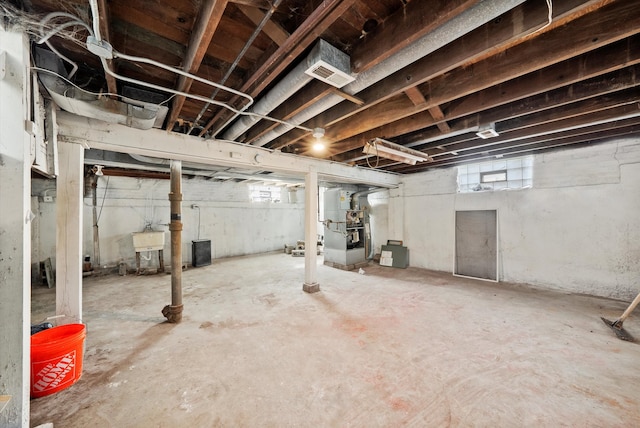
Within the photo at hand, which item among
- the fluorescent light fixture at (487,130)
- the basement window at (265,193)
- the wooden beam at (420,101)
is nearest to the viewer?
the wooden beam at (420,101)

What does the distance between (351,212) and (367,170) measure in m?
1.22

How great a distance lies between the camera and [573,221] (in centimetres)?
385

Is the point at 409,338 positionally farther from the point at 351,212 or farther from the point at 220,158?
the point at 351,212

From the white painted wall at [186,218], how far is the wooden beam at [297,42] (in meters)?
5.46

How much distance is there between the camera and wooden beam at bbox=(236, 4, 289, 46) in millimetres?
1227

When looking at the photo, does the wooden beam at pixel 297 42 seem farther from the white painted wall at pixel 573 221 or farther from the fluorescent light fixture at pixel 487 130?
the white painted wall at pixel 573 221

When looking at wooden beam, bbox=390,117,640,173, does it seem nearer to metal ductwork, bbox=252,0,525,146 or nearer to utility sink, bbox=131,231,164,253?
metal ductwork, bbox=252,0,525,146

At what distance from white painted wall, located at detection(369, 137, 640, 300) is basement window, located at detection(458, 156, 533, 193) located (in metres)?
0.12

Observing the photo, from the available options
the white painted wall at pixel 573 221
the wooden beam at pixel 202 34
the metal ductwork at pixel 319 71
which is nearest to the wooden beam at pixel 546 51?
the metal ductwork at pixel 319 71

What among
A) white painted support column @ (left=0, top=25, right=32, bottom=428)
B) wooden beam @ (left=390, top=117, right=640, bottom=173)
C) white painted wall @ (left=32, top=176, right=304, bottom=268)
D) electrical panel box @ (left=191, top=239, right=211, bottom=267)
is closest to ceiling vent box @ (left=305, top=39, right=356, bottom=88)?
white painted support column @ (left=0, top=25, right=32, bottom=428)

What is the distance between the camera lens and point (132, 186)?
564 cm

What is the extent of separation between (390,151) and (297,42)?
2.21 m

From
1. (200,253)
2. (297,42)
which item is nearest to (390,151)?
(297,42)

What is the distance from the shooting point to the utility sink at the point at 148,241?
519cm
